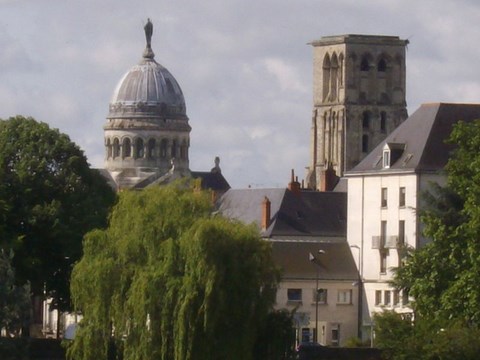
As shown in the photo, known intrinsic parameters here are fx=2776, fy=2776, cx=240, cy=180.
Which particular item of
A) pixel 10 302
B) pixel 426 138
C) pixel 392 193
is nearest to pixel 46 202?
pixel 10 302

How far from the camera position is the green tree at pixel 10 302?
275ft

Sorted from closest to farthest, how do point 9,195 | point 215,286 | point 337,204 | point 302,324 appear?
point 215,286 < point 9,195 < point 302,324 < point 337,204

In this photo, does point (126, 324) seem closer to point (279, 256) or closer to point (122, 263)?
point (122, 263)

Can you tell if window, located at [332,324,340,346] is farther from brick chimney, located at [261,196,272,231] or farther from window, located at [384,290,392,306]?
brick chimney, located at [261,196,272,231]

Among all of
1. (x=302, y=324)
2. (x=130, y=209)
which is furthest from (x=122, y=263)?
(x=302, y=324)

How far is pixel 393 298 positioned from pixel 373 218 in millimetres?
4227

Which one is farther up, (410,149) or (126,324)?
(410,149)

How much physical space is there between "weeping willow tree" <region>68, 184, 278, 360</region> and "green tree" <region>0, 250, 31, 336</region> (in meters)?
1.63

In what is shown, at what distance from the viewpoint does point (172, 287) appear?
82688 mm

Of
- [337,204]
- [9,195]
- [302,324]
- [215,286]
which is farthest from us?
[337,204]

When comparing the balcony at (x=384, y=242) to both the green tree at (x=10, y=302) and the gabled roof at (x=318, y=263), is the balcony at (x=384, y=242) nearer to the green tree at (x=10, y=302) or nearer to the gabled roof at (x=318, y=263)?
the gabled roof at (x=318, y=263)

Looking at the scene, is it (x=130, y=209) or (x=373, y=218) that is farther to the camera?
(x=373, y=218)

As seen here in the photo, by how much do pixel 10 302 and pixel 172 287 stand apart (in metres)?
5.17

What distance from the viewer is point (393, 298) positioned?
383ft
